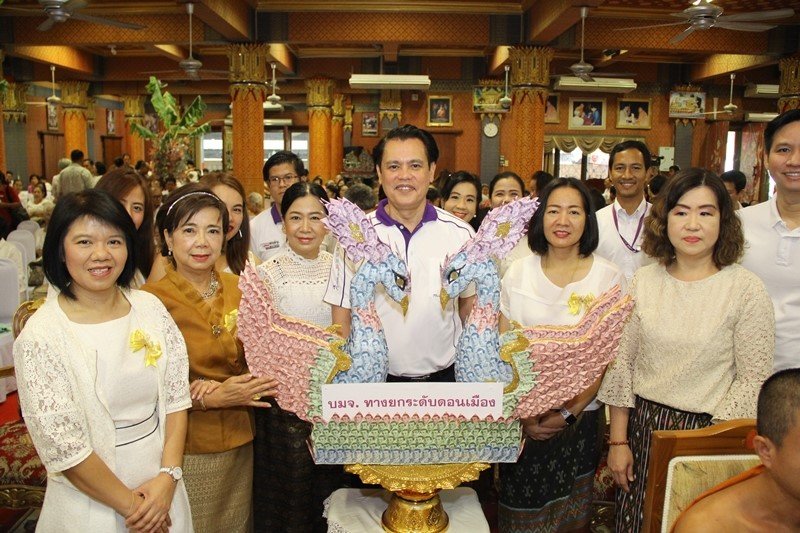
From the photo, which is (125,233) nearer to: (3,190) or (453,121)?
A: (3,190)

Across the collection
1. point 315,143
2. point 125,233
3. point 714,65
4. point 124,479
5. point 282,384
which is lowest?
point 124,479

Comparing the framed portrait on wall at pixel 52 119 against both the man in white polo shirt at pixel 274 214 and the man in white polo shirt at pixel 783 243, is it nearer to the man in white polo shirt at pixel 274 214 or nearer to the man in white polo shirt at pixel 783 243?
the man in white polo shirt at pixel 274 214

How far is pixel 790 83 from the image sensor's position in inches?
406

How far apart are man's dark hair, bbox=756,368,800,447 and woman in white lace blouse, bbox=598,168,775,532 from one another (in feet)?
1.62

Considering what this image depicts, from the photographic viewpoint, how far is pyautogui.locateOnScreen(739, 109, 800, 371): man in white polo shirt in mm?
2072

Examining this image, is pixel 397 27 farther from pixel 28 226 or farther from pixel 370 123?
pixel 370 123

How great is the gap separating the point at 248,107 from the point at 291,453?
344 inches

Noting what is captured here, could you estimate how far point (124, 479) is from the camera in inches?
64.7

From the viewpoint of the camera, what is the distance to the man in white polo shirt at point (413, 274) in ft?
6.22

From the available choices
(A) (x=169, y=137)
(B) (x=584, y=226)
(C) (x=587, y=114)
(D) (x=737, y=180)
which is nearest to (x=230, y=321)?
(B) (x=584, y=226)

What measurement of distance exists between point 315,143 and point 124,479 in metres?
14.1

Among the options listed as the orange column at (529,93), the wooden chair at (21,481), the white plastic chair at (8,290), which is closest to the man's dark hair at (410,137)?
the wooden chair at (21,481)

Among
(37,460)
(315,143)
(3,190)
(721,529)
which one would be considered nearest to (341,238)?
(721,529)

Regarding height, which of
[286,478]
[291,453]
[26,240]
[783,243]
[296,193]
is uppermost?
[296,193]
